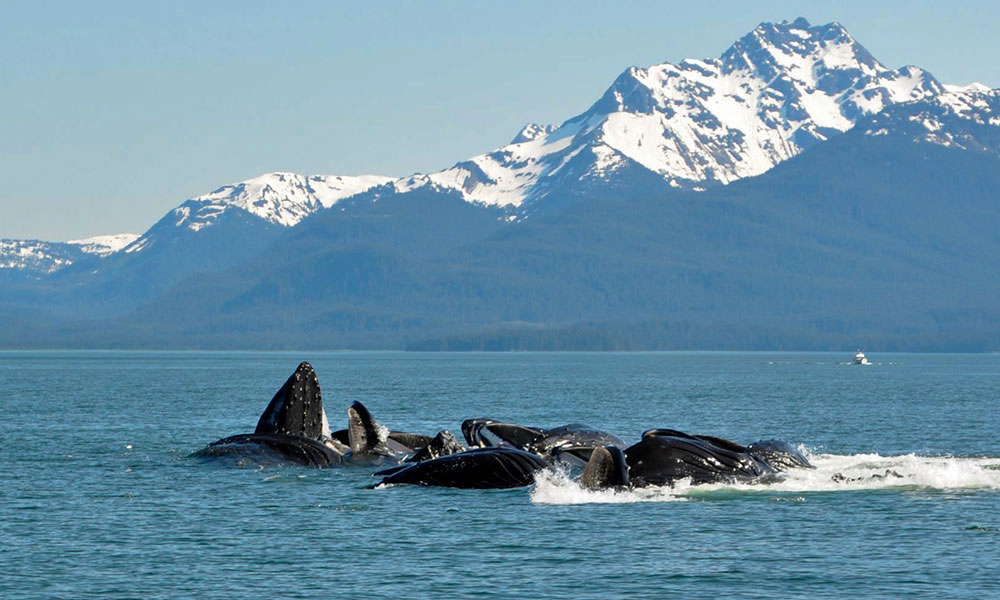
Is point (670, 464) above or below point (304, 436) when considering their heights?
below

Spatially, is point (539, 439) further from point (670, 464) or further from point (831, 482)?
point (831, 482)

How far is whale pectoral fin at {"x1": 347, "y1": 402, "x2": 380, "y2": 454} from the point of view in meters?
46.8

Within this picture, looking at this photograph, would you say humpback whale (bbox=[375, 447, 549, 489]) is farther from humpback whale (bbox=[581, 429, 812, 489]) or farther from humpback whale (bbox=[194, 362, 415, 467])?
humpback whale (bbox=[194, 362, 415, 467])

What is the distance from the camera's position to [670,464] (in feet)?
133

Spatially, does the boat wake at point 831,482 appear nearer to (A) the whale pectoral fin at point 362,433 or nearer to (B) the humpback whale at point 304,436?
(B) the humpback whale at point 304,436

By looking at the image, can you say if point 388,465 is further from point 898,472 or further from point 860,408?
point 860,408

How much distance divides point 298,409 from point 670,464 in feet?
38.5

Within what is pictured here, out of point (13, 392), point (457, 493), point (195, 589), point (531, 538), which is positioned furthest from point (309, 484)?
point (13, 392)

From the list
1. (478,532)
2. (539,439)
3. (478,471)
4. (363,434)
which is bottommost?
(478,532)

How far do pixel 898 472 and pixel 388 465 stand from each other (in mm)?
15878

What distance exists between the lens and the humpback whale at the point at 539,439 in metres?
44.9

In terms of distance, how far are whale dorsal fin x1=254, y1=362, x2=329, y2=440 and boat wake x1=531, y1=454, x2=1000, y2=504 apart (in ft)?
26.4

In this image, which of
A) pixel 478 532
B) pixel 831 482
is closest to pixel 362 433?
pixel 478 532

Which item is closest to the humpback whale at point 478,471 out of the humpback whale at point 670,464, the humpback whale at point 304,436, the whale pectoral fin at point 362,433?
the humpback whale at point 670,464
